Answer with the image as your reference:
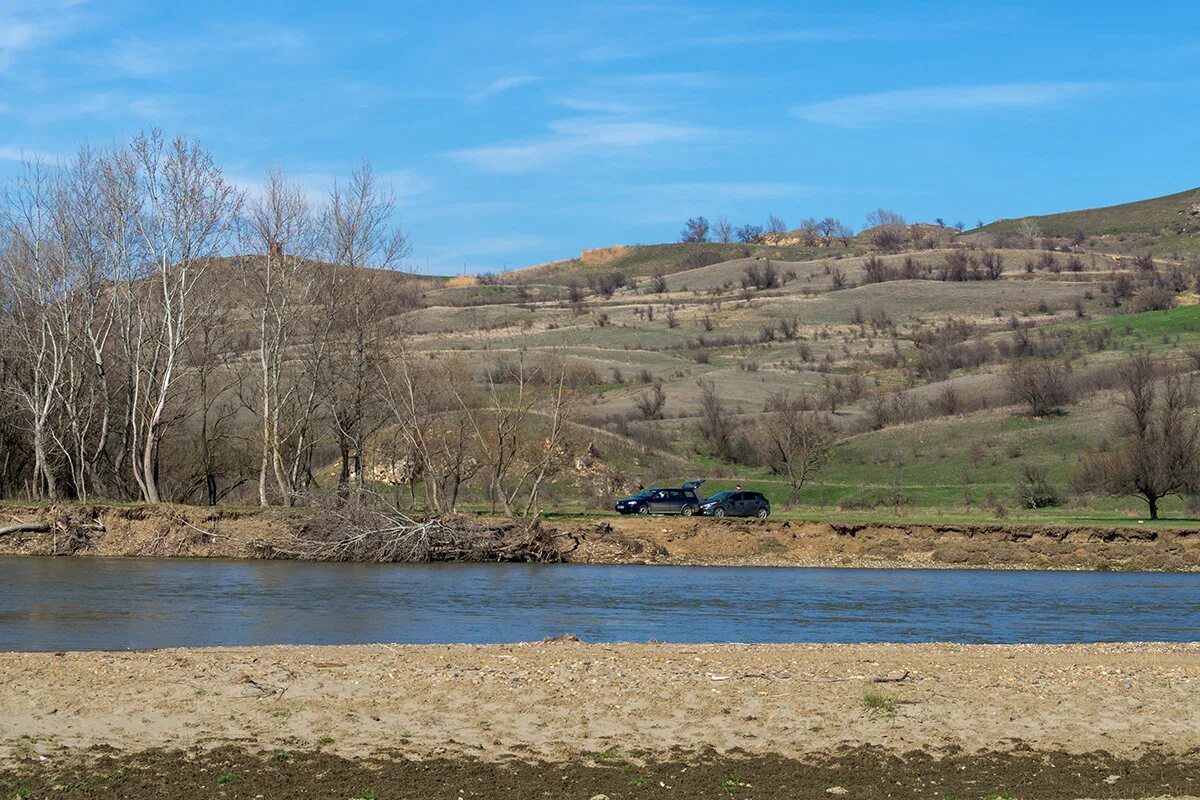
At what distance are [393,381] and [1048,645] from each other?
33.1 metres

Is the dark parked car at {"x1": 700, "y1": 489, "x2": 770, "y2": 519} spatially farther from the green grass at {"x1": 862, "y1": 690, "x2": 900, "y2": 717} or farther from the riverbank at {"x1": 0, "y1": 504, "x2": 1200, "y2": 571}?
the green grass at {"x1": 862, "y1": 690, "x2": 900, "y2": 717}

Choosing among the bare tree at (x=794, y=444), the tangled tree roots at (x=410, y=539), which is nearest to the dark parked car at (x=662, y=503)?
the tangled tree roots at (x=410, y=539)

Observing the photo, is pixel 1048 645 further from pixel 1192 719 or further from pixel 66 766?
pixel 66 766

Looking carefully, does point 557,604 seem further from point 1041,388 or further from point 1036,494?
point 1041,388

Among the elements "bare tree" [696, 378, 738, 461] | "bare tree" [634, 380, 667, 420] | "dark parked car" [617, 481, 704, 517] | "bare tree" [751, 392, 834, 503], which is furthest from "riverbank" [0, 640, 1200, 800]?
"bare tree" [634, 380, 667, 420]

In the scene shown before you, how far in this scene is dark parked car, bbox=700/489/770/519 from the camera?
55688 mm

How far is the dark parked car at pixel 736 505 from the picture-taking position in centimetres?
5569

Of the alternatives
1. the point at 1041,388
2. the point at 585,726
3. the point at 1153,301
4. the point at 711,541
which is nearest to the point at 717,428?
the point at 1041,388

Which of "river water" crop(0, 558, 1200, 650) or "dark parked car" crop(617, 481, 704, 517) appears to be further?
"dark parked car" crop(617, 481, 704, 517)

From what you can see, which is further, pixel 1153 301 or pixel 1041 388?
pixel 1153 301

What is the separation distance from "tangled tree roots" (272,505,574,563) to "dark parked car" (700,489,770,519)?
12.1 meters

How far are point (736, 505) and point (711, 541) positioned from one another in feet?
29.7

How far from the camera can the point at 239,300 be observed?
5344cm

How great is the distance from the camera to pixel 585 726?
1434 cm
